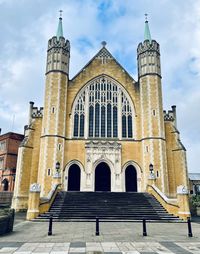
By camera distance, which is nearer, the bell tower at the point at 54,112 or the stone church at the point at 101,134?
the bell tower at the point at 54,112

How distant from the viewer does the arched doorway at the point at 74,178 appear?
24688 mm

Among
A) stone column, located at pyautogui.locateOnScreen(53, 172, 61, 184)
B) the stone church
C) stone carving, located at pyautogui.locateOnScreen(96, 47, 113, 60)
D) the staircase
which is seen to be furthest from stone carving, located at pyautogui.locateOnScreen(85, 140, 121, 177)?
stone carving, located at pyautogui.locateOnScreen(96, 47, 113, 60)

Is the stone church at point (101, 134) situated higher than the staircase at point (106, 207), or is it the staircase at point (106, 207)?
the stone church at point (101, 134)

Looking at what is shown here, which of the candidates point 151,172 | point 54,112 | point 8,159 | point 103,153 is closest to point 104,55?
point 54,112

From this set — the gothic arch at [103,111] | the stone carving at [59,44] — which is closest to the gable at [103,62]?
the gothic arch at [103,111]

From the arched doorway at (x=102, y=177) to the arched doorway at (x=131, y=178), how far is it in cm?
193

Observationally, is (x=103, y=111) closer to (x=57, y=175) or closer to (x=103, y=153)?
(x=103, y=153)

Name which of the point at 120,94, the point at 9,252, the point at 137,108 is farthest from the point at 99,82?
the point at 9,252

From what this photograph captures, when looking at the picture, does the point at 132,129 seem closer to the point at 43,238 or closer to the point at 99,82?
the point at 99,82

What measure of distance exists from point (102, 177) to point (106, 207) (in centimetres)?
769

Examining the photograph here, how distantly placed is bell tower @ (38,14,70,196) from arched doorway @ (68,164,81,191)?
1.52 m

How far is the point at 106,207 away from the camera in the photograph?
1786 centimetres

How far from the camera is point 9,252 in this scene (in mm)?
6758

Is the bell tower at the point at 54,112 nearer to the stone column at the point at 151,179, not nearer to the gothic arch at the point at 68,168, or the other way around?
the gothic arch at the point at 68,168
